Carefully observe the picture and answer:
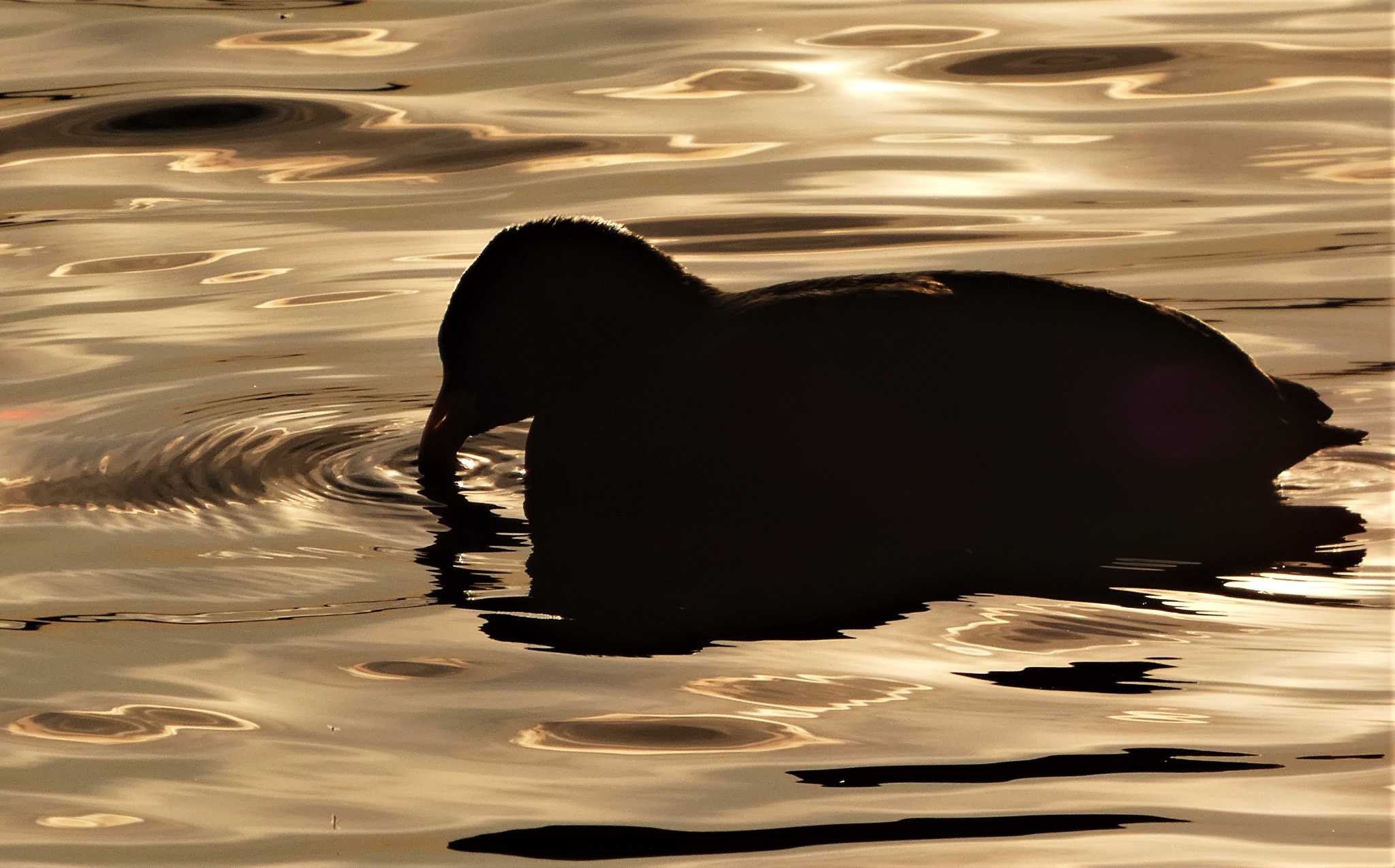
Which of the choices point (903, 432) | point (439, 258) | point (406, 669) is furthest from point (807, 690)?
point (439, 258)

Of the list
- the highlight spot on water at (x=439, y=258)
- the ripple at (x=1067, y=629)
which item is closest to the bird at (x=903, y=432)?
the ripple at (x=1067, y=629)

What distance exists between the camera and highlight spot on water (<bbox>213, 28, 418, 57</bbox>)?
1407 cm

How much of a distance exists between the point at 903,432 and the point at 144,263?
4892mm

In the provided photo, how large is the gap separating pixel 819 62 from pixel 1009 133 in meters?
1.81

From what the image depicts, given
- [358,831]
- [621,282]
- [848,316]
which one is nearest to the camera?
[358,831]

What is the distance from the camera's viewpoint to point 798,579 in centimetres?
588

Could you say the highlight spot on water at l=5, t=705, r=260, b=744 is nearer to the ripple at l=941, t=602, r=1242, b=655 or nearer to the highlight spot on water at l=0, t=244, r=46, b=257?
the ripple at l=941, t=602, r=1242, b=655

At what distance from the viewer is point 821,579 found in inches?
231

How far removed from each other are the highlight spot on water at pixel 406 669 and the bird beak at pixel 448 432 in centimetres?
161

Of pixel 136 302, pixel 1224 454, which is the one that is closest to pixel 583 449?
pixel 1224 454

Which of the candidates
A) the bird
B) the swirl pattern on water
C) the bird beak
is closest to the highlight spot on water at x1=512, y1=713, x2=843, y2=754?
the bird

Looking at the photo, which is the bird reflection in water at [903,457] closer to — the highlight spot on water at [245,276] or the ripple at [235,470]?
the ripple at [235,470]

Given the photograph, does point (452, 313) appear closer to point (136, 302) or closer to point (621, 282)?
point (621, 282)

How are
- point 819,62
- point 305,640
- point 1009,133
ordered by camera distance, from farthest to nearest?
point 819,62 → point 1009,133 → point 305,640
